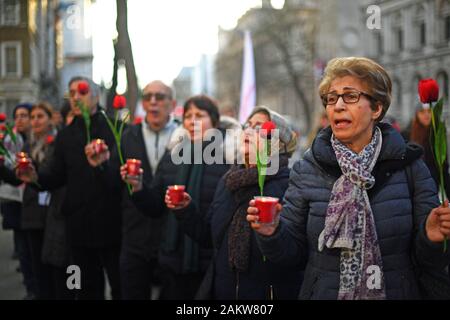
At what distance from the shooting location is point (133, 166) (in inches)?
151

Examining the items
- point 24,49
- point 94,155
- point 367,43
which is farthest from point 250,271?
point 24,49

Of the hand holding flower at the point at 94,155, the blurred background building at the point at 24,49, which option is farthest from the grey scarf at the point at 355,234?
the blurred background building at the point at 24,49

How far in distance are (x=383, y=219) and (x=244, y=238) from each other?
3.74 ft

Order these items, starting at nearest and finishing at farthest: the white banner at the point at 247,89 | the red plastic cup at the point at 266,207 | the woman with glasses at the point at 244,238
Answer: the red plastic cup at the point at 266,207 → the woman with glasses at the point at 244,238 → the white banner at the point at 247,89

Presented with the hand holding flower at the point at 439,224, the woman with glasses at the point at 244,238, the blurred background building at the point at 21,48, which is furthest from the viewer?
the blurred background building at the point at 21,48

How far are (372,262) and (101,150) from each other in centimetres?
241

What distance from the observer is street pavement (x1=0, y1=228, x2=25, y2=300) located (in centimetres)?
673

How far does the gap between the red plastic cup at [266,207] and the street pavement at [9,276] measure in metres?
4.77

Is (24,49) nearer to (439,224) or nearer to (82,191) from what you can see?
(82,191)

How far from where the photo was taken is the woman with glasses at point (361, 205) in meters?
2.54

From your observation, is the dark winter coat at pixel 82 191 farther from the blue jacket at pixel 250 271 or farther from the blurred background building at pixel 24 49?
the blurred background building at pixel 24 49

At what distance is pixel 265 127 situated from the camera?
10.2 ft
